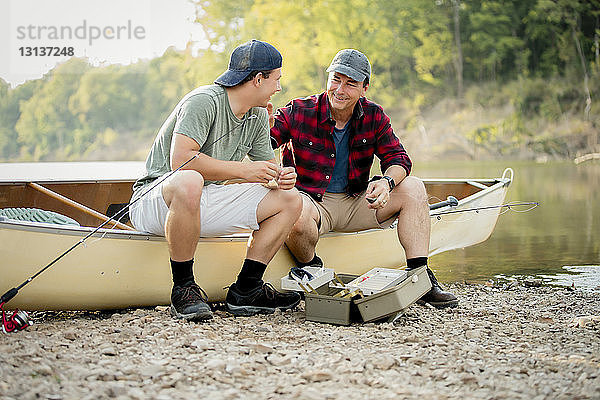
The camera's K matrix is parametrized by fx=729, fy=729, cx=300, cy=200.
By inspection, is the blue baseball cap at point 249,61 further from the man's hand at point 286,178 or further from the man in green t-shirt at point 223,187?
the man's hand at point 286,178

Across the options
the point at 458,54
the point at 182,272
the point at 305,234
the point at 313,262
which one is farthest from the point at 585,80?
the point at 182,272

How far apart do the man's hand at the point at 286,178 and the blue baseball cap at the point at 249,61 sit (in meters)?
0.43

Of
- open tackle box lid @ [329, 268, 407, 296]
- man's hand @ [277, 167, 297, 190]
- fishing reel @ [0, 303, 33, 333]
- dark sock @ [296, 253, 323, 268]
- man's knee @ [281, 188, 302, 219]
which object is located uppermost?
man's hand @ [277, 167, 297, 190]

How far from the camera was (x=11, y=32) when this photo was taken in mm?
31719

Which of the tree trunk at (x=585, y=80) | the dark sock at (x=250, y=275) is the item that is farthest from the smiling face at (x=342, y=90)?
the tree trunk at (x=585, y=80)

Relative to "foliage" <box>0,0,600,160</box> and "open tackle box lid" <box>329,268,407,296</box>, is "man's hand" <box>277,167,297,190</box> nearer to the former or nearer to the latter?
"open tackle box lid" <box>329,268,407,296</box>

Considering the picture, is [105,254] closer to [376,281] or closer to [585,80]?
[376,281]

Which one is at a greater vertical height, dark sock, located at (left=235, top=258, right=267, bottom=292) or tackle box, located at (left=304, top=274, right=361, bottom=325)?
dark sock, located at (left=235, top=258, right=267, bottom=292)

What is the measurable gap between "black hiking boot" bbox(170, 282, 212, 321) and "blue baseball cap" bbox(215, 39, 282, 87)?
88 cm

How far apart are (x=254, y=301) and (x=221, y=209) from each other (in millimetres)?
451

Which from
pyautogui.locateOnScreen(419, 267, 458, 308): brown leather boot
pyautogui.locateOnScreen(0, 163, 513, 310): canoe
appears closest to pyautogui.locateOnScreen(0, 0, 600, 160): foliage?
pyautogui.locateOnScreen(0, 163, 513, 310): canoe

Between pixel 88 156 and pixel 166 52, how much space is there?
28.1ft

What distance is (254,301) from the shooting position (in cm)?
322

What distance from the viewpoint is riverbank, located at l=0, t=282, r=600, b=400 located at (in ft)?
7.25
